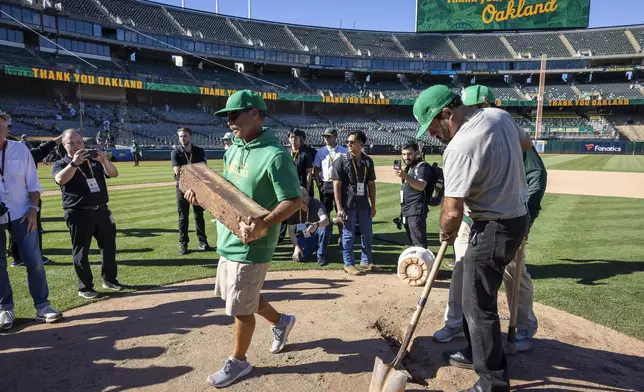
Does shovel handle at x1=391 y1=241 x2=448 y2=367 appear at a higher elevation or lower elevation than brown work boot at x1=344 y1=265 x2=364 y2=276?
higher

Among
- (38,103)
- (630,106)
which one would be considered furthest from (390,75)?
(38,103)

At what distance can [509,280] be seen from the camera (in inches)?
155

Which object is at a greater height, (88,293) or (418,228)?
(418,228)

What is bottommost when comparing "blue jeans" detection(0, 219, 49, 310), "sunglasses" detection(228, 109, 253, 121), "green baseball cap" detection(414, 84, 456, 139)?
"blue jeans" detection(0, 219, 49, 310)

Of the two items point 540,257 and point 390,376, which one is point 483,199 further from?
point 540,257

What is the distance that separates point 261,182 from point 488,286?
193cm

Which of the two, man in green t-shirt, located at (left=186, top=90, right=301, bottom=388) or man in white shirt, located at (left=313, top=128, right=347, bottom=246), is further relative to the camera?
man in white shirt, located at (left=313, top=128, right=347, bottom=246)

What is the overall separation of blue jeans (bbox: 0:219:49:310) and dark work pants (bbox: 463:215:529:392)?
4783 mm

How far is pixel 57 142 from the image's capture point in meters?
6.12

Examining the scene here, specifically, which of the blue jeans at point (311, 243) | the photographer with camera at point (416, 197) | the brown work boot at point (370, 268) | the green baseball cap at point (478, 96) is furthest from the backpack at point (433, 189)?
the green baseball cap at point (478, 96)

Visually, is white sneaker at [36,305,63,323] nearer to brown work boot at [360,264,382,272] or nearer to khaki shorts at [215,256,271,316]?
khaki shorts at [215,256,271,316]

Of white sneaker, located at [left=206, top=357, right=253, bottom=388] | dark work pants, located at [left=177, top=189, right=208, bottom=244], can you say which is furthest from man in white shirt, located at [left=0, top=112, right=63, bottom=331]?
dark work pants, located at [left=177, top=189, right=208, bottom=244]

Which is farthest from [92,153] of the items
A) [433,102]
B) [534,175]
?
[534,175]

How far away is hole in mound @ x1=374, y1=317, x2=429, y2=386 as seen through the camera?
355 cm
